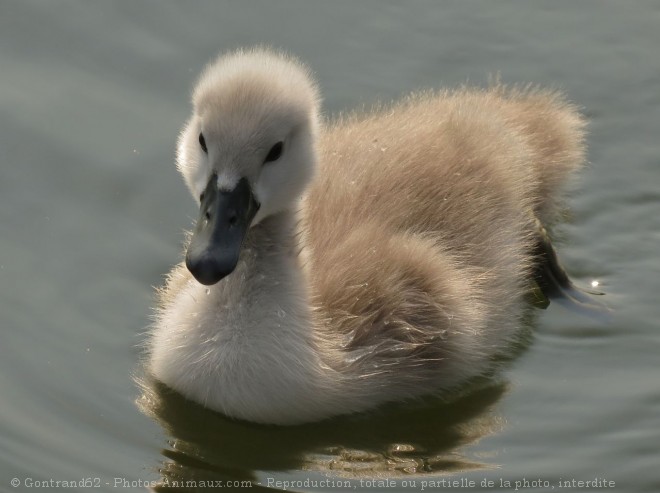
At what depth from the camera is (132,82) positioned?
22.7 feet

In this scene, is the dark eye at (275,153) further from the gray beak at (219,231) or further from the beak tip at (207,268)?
the beak tip at (207,268)

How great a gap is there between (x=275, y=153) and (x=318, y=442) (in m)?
1.02

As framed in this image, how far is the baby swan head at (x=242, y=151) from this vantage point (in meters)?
4.68

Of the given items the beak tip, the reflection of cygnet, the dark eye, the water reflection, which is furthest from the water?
the dark eye

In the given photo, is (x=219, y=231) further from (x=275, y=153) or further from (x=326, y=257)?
(x=326, y=257)

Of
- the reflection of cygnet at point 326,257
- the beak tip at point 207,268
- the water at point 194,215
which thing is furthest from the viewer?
the water at point 194,215

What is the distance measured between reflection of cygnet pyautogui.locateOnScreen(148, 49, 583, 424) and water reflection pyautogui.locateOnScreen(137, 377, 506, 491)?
75mm

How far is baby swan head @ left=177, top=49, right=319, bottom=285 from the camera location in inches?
184

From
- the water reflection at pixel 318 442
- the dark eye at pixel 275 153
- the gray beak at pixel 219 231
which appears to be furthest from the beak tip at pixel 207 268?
the water reflection at pixel 318 442

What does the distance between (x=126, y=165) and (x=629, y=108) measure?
2.55 m

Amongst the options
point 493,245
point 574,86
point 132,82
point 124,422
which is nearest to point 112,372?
point 124,422

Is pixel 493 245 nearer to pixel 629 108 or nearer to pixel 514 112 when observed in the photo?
pixel 514 112

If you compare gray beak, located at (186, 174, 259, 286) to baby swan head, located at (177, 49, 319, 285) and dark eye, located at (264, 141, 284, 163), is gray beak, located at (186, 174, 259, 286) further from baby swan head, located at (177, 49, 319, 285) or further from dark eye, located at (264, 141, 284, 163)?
dark eye, located at (264, 141, 284, 163)

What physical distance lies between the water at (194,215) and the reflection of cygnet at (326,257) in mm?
185
